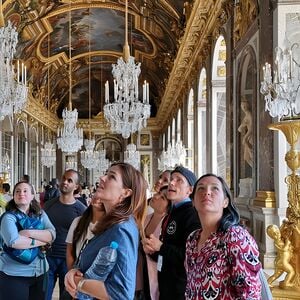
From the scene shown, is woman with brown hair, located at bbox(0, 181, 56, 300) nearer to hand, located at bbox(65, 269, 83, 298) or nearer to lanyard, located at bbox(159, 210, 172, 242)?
lanyard, located at bbox(159, 210, 172, 242)

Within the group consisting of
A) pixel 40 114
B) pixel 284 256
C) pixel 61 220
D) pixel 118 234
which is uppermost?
pixel 40 114

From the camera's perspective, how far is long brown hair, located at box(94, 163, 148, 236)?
7.75 feet

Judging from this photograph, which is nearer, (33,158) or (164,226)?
(164,226)

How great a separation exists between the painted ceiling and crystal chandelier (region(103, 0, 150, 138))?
20.8 ft

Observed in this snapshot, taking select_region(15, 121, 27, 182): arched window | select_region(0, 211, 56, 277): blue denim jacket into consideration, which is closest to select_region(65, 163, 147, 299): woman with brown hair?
select_region(0, 211, 56, 277): blue denim jacket

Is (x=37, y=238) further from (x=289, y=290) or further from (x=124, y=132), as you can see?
(x=124, y=132)

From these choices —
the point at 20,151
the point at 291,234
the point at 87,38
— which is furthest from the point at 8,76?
the point at 87,38

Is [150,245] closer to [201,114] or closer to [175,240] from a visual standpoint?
[175,240]

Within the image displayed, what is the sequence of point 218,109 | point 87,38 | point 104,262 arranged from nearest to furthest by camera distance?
point 104,262
point 218,109
point 87,38

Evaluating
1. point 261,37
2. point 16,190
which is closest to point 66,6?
point 261,37

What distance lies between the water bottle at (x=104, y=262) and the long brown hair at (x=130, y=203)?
0.48ft

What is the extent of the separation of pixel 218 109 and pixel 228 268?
11.3 meters

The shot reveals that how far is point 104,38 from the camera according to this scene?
24.6m

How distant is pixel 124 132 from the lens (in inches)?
386
